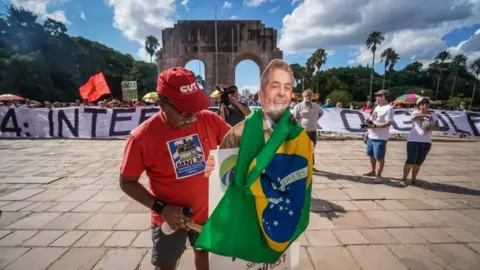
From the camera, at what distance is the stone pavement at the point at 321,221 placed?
288 centimetres

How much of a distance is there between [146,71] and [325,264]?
2534 inches

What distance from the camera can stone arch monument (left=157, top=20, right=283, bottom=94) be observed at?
28.1 metres

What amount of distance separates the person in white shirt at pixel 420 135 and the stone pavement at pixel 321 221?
582 mm

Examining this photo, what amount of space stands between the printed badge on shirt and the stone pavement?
148 centimetres

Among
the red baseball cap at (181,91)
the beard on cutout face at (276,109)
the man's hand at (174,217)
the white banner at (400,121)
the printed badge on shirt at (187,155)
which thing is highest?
the red baseball cap at (181,91)

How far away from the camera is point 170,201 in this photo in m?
1.80

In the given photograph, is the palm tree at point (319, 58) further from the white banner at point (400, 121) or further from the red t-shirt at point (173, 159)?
the red t-shirt at point (173, 159)

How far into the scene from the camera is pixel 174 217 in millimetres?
1598

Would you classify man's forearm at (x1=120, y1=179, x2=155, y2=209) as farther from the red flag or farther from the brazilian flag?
the red flag

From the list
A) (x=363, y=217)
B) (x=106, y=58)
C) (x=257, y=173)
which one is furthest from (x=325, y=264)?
(x=106, y=58)

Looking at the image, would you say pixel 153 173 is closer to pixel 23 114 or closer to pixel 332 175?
pixel 332 175

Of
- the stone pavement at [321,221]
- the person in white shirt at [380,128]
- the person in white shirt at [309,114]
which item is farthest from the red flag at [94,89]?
the person in white shirt at [380,128]

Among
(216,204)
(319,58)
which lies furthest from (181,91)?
(319,58)

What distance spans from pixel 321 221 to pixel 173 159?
110 inches
